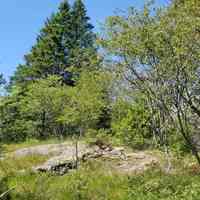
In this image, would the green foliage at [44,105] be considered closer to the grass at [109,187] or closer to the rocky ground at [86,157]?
the rocky ground at [86,157]

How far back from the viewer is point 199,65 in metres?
11.9

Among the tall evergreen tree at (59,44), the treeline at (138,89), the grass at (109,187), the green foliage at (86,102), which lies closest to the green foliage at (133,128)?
the treeline at (138,89)

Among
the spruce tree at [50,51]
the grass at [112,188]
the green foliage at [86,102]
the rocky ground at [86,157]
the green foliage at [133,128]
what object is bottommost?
the grass at [112,188]

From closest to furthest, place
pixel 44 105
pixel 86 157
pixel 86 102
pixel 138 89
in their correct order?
pixel 138 89, pixel 86 157, pixel 86 102, pixel 44 105

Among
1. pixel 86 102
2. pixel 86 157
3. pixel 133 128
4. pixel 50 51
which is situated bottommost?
pixel 86 157

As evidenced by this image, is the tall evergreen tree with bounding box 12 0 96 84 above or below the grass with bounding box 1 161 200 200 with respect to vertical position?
above

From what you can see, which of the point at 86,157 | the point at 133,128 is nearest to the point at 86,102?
the point at 86,157

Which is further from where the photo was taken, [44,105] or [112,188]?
[44,105]

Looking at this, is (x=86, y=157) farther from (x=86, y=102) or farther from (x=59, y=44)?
(x=59, y=44)

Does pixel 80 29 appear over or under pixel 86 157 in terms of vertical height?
over

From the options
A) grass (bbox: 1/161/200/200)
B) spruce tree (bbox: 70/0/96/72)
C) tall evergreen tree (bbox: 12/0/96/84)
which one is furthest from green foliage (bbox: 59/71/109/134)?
spruce tree (bbox: 70/0/96/72)

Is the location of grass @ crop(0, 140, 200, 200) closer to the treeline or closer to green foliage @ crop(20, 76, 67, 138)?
the treeline

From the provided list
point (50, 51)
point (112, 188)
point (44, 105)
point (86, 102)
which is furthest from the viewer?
point (50, 51)

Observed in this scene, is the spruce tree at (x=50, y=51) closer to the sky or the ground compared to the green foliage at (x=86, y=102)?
closer to the sky
